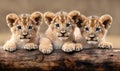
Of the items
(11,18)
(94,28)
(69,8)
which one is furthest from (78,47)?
(69,8)

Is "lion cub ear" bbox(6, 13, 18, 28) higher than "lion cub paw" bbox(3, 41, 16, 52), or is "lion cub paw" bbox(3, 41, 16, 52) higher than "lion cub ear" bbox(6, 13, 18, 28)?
"lion cub ear" bbox(6, 13, 18, 28)

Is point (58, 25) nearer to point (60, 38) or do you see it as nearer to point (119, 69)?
point (60, 38)

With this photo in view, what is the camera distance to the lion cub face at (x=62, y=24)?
6441 mm

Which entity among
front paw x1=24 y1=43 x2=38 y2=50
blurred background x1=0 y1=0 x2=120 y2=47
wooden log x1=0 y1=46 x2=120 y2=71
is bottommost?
wooden log x1=0 y1=46 x2=120 y2=71

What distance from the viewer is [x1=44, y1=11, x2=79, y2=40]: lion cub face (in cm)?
644

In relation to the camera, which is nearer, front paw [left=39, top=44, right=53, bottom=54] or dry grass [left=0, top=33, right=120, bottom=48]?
front paw [left=39, top=44, right=53, bottom=54]

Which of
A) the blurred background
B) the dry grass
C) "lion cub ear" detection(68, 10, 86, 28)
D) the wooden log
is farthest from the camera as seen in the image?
the blurred background

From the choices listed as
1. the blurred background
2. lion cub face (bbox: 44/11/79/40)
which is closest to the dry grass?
the blurred background

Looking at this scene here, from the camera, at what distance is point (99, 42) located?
21.4 feet

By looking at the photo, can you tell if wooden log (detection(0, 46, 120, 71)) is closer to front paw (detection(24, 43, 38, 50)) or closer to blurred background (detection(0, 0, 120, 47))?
front paw (detection(24, 43, 38, 50))

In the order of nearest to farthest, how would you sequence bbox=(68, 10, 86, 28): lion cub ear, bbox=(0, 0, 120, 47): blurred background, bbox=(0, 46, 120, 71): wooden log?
bbox=(0, 46, 120, 71): wooden log < bbox=(68, 10, 86, 28): lion cub ear < bbox=(0, 0, 120, 47): blurred background

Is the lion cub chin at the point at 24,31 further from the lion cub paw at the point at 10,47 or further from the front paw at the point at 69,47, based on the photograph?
the front paw at the point at 69,47

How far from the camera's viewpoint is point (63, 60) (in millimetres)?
6445

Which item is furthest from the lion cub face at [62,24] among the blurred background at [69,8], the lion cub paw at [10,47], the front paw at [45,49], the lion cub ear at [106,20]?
the blurred background at [69,8]
